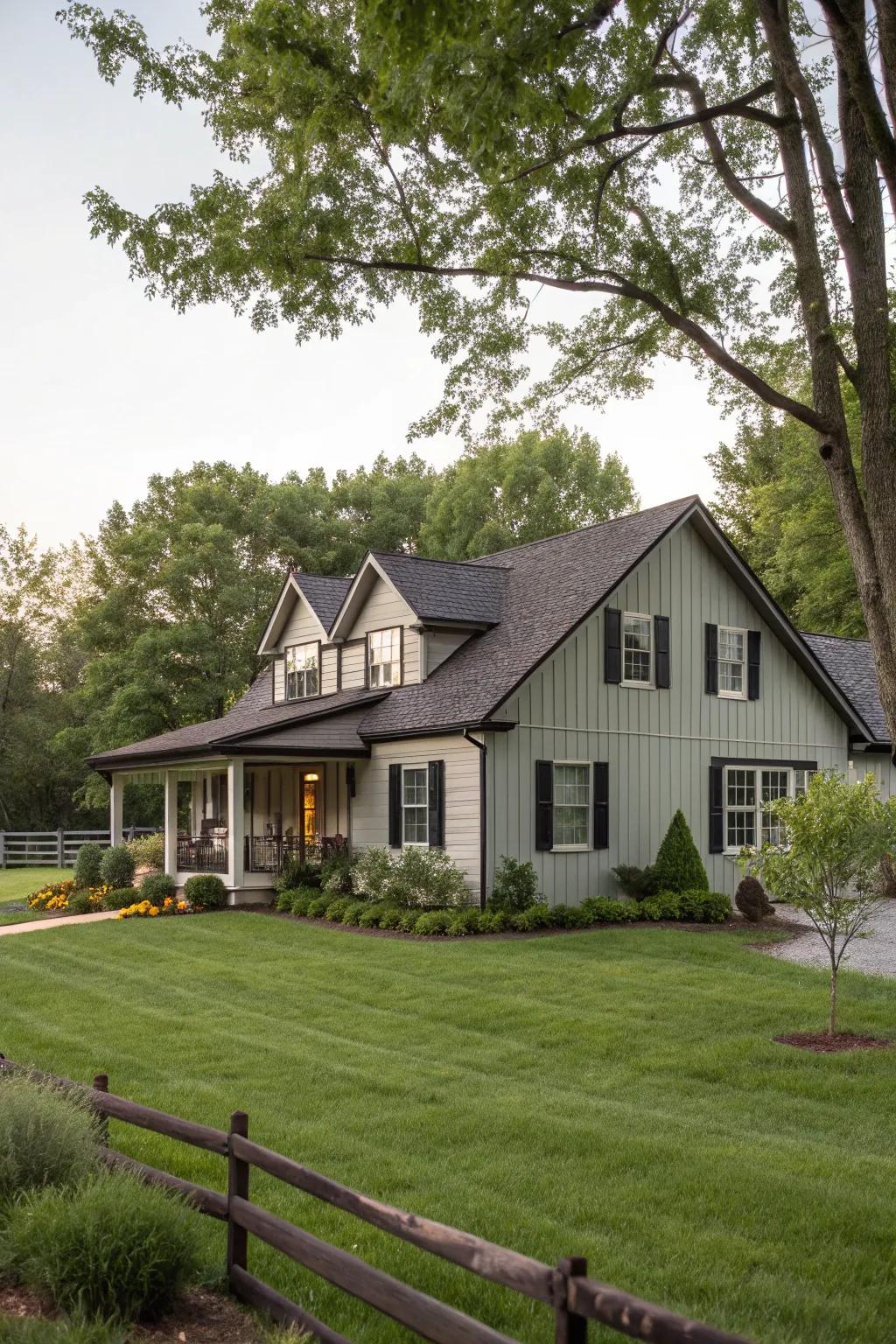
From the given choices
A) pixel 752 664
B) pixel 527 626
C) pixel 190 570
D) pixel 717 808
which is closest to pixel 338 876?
pixel 527 626

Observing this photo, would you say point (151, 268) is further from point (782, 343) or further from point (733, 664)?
point (733, 664)

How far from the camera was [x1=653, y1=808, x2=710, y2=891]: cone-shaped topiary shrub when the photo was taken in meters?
19.9

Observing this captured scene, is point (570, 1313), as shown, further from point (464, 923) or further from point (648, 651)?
point (648, 651)

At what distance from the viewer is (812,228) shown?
40.2 feet

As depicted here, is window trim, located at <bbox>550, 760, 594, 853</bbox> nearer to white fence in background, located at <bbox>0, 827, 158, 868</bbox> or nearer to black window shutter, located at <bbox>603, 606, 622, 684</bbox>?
black window shutter, located at <bbox>603, 606, 622, 684</bbox>

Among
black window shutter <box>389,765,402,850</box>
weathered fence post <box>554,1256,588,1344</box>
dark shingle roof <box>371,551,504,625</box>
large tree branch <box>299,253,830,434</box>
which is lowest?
weathered fence post <box>554,1256,588,1344</box>

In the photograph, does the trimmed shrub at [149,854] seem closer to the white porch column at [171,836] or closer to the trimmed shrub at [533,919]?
the white porch column at [171,836]

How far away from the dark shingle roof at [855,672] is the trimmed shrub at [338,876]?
11800 millimetres

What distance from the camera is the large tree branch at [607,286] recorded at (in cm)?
1255

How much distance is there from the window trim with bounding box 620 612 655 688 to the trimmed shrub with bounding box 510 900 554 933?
502 centimetres

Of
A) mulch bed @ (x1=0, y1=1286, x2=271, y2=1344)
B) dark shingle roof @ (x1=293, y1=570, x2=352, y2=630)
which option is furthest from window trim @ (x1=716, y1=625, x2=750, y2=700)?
mulch bed @ (x1=0, y1=1286, x2=271, y2=1344)

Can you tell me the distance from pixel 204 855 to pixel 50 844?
22049mm

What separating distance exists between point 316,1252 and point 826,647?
86.5 ft

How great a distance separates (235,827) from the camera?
71.0ft
